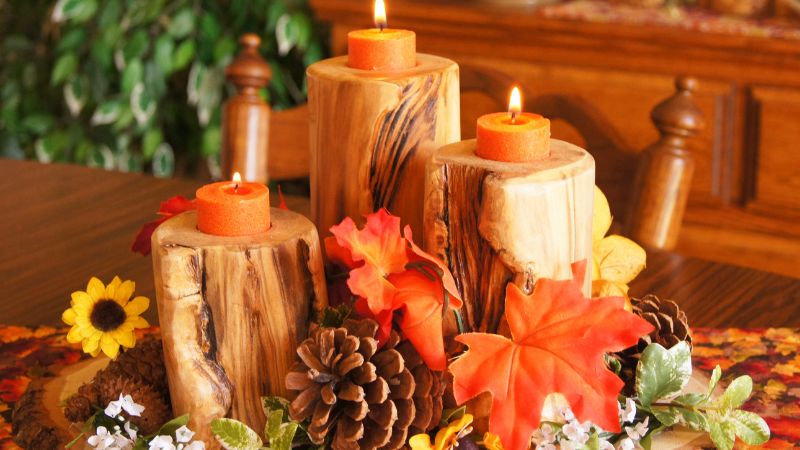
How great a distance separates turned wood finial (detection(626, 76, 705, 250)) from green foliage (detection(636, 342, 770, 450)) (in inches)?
18.6

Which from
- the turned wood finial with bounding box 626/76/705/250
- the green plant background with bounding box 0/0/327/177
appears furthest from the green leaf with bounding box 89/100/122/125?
the turned wood finial with bounding box 626/76/705/250

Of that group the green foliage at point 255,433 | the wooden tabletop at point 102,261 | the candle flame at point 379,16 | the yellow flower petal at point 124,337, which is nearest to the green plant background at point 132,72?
the wooden tabletop at point 102,261

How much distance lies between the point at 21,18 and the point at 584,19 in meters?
1.35

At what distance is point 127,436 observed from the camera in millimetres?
651

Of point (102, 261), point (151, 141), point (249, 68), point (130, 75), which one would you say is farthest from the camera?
point (151, 141)

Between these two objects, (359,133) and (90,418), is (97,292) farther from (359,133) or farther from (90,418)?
(359,133)

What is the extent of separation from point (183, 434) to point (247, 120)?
30.2 inches

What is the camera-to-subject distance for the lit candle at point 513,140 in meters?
0.62

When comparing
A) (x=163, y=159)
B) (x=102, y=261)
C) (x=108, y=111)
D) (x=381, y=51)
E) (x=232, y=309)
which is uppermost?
(x=381, y=51)

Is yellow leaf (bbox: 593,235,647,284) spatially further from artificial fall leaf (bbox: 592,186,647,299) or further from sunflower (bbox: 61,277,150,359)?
sunflower (bbox: 61,277,150,359)

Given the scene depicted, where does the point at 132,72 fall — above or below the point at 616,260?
below

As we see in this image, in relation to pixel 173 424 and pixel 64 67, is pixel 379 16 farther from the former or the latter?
pixel 64 67

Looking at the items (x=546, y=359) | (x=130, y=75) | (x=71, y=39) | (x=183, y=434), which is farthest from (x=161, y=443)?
(x=71, y=39)

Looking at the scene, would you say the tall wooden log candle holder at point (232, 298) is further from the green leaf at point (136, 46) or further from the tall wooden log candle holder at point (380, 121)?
the green leaf at point (136, 46)
